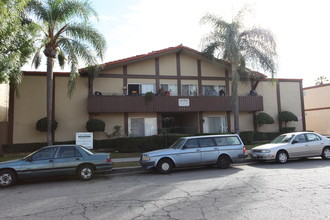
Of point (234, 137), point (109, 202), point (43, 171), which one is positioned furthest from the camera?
point (234, 137)

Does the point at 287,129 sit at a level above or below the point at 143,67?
below

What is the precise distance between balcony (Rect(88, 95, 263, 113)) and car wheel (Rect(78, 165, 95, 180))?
27.4 feet

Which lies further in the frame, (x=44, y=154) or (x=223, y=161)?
(x=223, y=161)

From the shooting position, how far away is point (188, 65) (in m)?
20.0

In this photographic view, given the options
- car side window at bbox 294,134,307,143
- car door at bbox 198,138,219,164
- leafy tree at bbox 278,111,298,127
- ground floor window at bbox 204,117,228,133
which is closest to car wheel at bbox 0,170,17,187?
car door at bbox 198,138,219,164

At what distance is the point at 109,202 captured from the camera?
5680 mm

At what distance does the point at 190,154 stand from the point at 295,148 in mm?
5421

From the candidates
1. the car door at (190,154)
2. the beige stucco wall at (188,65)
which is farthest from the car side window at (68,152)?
the beige stucco wall at (188,65)

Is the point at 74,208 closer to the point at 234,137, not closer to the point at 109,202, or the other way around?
the point at 109,202

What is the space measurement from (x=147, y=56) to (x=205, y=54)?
178 inches

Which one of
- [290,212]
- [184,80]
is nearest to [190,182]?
[290,212]

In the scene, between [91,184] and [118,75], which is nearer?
[91,184]

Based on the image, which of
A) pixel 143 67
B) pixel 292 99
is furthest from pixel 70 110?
pixel 292 99

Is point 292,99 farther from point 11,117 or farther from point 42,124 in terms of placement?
point 11,117
